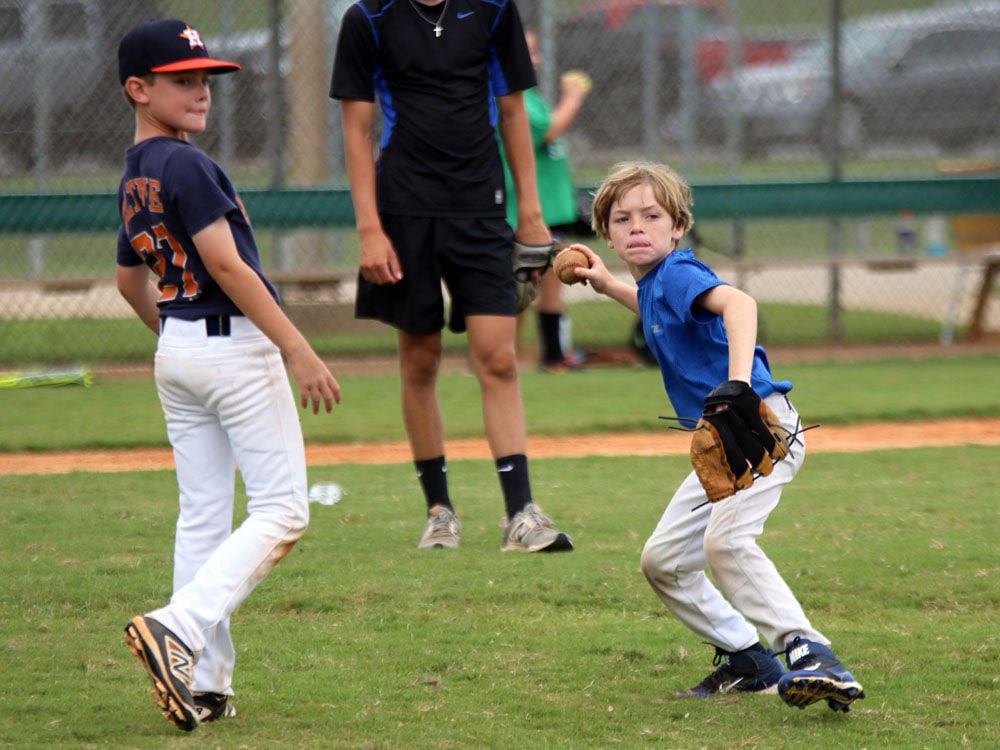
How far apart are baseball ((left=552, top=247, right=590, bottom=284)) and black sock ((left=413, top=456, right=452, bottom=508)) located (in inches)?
61.0

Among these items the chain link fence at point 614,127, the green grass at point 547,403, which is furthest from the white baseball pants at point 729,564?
the chain link fence at point 614,127

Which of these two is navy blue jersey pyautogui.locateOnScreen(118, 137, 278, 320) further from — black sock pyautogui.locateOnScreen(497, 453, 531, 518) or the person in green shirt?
the person in green shirt

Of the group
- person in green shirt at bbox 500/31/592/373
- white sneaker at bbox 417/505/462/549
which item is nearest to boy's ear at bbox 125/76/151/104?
white sneaker at bbox 417/505/462/549

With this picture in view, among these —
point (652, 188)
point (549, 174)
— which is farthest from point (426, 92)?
point (549, 174)

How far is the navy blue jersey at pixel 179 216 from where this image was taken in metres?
3.08

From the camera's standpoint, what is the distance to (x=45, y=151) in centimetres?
947

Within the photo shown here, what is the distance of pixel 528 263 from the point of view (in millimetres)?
5074

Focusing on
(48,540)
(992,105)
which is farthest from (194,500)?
(992,105)

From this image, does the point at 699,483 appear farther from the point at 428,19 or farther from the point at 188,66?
the point at 428,19

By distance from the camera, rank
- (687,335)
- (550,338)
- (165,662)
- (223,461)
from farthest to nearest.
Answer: (550,338)
(687,335)
(223,461)
(165,662)

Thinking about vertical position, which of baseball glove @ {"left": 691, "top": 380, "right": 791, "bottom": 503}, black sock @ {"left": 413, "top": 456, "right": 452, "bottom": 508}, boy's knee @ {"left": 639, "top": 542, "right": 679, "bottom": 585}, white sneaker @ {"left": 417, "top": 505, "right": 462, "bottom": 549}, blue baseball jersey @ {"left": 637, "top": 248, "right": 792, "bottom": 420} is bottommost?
white sneaker @ {"left": 417, "top": 505, "right": 462, "bottom": 549}

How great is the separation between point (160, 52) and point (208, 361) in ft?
2.34

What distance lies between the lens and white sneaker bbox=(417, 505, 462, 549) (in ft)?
16.0

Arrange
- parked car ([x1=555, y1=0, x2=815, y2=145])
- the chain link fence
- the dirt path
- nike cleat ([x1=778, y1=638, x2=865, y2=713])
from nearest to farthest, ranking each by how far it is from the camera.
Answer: nike cleat ([x1=778, y1=638, x2=865, y2=713]) < the dirt path < the chain link fence < parked car ([x1=555, y1=0, x2=815, y2=145])
